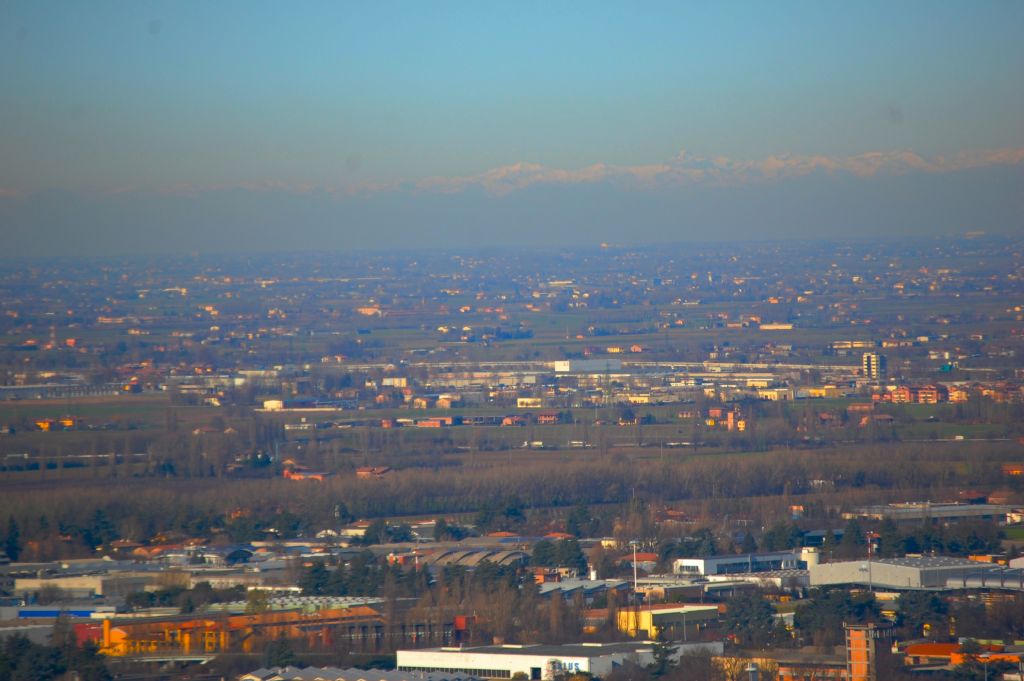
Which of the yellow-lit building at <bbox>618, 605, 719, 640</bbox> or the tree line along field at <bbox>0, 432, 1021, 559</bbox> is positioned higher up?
the yellow-lit building at <bbox>618, 605, 719, 640</bbox>

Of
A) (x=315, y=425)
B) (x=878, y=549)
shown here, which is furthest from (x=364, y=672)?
(x=315, y=425)

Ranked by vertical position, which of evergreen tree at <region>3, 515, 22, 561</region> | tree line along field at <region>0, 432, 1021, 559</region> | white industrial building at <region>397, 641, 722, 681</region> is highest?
white industrial building at <region>397, 641, 722, 681</region>

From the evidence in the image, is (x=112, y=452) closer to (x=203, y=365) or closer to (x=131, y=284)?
(x=203, y=365)

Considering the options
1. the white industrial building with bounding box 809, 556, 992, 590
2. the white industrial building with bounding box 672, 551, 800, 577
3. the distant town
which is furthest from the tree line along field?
the white industrial building with bounding box 809, 556, 992, 590

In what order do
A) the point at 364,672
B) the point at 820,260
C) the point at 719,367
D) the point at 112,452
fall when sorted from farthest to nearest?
the point at 820,260, the point at 719,367, the point at 112,452, the point at 364,672

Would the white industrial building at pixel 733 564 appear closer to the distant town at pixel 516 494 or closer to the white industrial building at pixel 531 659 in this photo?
the distant town at pixel 516 494

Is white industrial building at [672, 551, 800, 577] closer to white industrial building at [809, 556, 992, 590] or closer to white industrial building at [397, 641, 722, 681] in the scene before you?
white industrial building at [809, 556, 992, 590]

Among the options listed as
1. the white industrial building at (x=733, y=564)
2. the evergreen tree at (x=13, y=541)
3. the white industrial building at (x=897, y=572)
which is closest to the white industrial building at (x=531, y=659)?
the white industrial building at (x=897, y=572)

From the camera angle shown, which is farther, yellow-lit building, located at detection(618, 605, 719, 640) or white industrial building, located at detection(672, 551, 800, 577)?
white industrial building, located at detection(672, 551, 800, 577)
